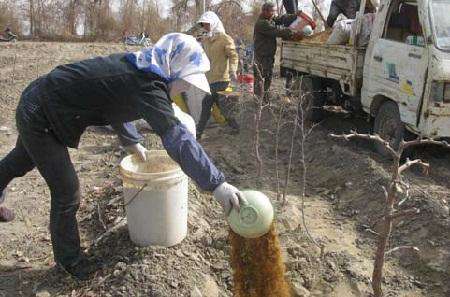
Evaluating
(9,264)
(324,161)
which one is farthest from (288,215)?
(9,264)

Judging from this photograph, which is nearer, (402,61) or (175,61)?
(175,61)

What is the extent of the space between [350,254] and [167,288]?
5.02 feet

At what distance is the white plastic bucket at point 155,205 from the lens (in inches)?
125

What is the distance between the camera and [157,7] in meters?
28.2

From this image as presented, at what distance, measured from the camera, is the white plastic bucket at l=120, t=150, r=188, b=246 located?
318cm

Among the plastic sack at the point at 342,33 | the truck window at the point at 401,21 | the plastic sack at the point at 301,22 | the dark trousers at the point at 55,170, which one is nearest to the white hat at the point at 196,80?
the dark trousers at the point at 55,170

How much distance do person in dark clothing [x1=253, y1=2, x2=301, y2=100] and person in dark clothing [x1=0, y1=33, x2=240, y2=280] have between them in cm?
511

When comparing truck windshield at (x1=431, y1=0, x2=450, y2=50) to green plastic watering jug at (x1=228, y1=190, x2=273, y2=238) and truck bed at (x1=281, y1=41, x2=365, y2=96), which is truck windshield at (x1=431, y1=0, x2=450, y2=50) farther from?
green plastic watering jug at (x1=228, y1=190, x2=273, y2=238)

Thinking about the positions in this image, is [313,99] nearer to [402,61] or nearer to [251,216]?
[402,61]

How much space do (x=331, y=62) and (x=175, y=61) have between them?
4541 millimetres

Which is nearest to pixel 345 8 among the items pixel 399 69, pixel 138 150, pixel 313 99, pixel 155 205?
pixel 313 99

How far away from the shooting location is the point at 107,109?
9.51 feet

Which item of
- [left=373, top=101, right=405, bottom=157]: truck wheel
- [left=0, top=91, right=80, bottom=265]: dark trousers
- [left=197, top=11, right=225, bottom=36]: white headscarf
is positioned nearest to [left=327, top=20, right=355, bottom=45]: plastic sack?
[left=373, top=101, right=405, bottom=157]: truck wheel

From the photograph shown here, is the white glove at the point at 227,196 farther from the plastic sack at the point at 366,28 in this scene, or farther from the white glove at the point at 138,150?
the plastic sack at the point at 366,28
